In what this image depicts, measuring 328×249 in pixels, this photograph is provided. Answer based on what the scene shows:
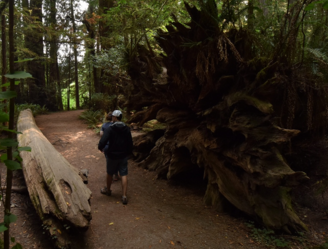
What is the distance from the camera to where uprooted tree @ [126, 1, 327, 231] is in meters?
4.42

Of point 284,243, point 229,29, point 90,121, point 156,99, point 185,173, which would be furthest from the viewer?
point 90,121

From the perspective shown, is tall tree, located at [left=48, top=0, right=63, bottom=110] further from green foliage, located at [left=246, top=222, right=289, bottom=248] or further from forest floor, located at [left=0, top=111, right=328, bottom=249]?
green foliage, located at [left=246, top=222, right=289, bottom=248]

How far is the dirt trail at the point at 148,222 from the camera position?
3.74 meters

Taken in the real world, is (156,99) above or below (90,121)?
above

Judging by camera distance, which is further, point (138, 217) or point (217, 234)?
point (138, 217)

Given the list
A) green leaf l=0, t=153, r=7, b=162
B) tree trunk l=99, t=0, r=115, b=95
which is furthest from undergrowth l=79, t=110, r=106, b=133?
green leaf l=0, t=153, r=7, b=162

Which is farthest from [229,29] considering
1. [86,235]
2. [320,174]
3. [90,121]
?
[90,121]

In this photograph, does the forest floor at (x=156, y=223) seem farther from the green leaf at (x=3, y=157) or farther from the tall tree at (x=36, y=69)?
the tall tree at (x=36, y=69)

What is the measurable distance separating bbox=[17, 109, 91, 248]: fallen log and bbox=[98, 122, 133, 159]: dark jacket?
103 cm

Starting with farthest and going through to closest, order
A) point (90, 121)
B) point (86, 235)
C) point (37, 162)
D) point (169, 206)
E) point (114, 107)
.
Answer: point (114, 107)
point (90, 121)
point (169, 206)
point (37, 162)
point (86, 235)

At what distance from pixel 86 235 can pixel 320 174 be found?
5532 mm

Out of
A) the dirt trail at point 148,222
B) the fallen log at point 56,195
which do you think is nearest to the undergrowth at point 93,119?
the dirt trail at point 148,222

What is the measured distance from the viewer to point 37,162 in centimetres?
474

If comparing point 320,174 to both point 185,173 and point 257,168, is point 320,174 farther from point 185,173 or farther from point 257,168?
point 185,173
